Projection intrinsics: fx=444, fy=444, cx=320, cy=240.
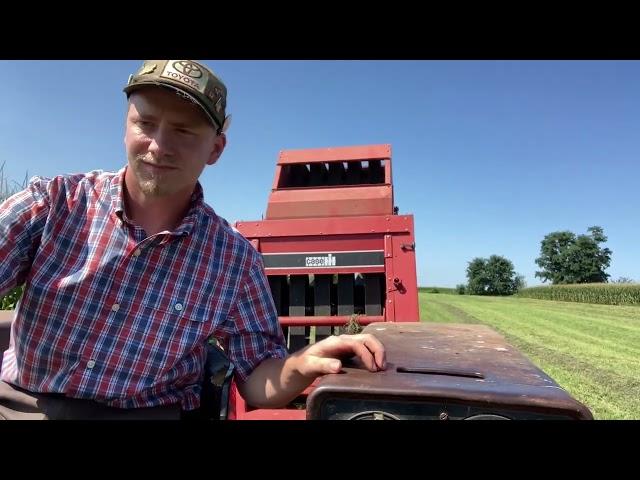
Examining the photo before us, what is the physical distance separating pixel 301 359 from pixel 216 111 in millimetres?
903

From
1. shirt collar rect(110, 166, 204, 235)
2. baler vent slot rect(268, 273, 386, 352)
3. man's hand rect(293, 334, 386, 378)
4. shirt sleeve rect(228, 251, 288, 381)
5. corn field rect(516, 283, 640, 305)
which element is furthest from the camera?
corn field rect(516, 283, 640, 305)

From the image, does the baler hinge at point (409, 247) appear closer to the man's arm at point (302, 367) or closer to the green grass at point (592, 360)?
the man's arm at point (302, 367)

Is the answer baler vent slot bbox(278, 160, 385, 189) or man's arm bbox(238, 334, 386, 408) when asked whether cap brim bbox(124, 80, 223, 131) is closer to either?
man's arm bbox(238, 334, 386, 408)

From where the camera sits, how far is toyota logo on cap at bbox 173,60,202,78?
1.45 metres

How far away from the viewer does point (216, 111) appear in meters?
1.57

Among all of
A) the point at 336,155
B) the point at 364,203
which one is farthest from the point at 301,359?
the point at 336,155

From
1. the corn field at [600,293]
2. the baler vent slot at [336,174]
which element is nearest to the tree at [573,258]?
the corn field at [600,293]

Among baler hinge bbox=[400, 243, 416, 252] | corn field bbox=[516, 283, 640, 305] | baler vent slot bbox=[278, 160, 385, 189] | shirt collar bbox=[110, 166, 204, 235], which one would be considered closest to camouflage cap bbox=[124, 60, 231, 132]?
shirt collar bbox=[110, 166, 204, 235]

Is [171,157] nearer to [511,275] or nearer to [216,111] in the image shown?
[216,111]

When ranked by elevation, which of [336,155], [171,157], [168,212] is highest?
[336,155]

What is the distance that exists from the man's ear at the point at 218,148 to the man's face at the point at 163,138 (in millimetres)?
107

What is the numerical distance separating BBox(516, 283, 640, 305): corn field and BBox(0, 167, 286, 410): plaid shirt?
46.9 m

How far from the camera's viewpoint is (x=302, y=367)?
53.4 inches

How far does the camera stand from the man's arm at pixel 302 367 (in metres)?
1.20
